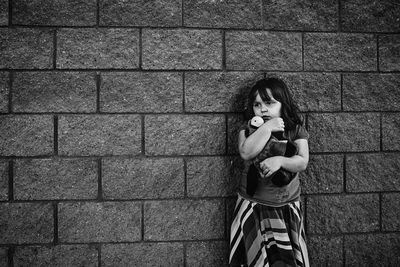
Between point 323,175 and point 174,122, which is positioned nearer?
→ point 174,122

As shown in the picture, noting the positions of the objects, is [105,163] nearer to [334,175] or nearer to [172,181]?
[172,181]

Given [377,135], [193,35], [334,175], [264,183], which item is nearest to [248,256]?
[264,183]

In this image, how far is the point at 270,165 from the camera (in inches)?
93.9

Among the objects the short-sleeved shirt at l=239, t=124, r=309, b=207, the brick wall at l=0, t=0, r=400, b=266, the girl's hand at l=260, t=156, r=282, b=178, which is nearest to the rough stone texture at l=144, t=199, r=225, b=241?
the brick wall at l=0, t=0, r=400, b=266

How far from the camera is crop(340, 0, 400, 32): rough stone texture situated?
2.98 metres

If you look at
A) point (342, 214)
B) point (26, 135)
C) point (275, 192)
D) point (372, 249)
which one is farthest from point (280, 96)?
point (26, 135)

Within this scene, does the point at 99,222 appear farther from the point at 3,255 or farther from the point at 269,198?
the point at 269,198

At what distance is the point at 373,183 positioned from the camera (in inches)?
117

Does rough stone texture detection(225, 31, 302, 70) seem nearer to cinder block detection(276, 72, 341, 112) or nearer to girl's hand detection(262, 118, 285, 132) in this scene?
cinder block detection(276, 72, 341, 112)

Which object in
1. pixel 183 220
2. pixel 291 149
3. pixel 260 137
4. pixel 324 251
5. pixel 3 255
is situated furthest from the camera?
pixel 324 251

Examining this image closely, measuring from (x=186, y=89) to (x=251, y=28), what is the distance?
2.53 feet

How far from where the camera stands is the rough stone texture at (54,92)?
273 cm

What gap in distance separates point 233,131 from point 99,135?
1116mm

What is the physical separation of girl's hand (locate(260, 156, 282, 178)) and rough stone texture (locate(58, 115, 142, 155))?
1042mm
